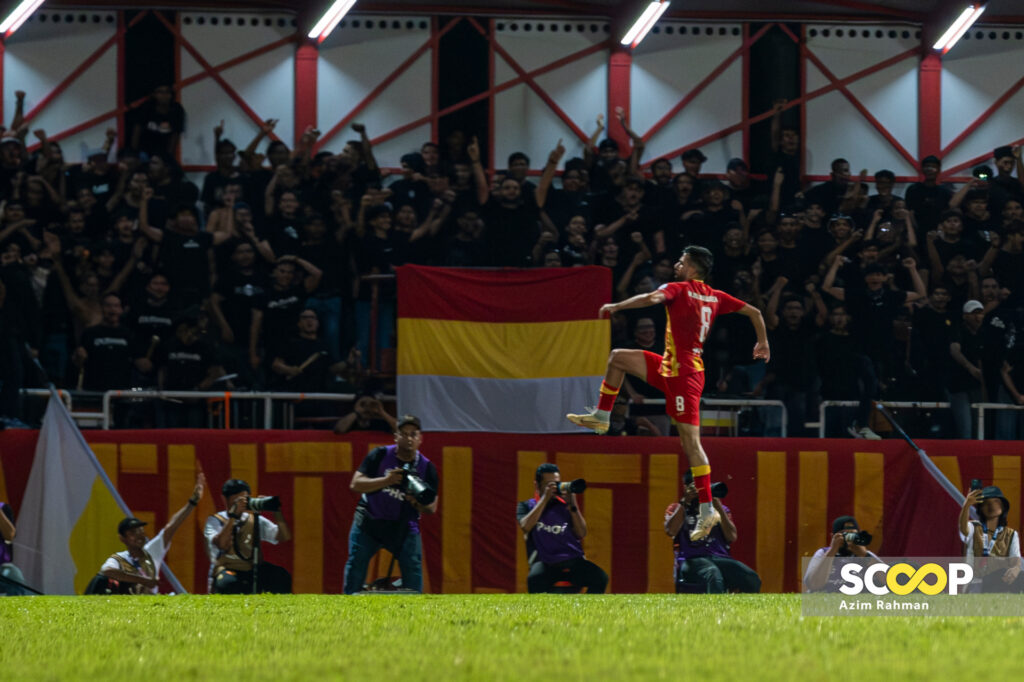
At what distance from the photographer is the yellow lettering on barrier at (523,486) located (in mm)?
15898

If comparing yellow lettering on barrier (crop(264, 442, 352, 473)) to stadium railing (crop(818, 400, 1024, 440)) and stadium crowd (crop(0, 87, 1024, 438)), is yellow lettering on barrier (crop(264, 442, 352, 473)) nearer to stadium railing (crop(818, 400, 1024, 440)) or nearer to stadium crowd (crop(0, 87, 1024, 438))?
stadium crowd (crop(0, 87, 1024, 438))

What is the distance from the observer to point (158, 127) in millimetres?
20000

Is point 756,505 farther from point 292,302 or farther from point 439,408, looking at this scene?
point 292,302

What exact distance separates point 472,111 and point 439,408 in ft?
25.0

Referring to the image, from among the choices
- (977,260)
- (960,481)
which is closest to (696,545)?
(960,481)

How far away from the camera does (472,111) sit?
22.2m

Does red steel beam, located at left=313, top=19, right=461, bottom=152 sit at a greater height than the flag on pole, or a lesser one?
greater

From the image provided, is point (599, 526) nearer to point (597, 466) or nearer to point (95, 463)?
point (597, 466)

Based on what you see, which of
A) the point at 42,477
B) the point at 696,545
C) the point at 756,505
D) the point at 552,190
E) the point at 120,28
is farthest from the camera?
the point at 120,28

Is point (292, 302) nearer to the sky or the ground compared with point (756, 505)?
nearer to the sky

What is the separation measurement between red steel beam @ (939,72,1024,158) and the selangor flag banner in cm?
925

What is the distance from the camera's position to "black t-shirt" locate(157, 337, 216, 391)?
15.8 metres

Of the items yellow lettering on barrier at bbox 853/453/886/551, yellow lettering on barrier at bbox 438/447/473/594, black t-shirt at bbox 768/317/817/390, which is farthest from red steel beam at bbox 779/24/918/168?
yellow lettering on barrier at bbox 438/447/473/594
